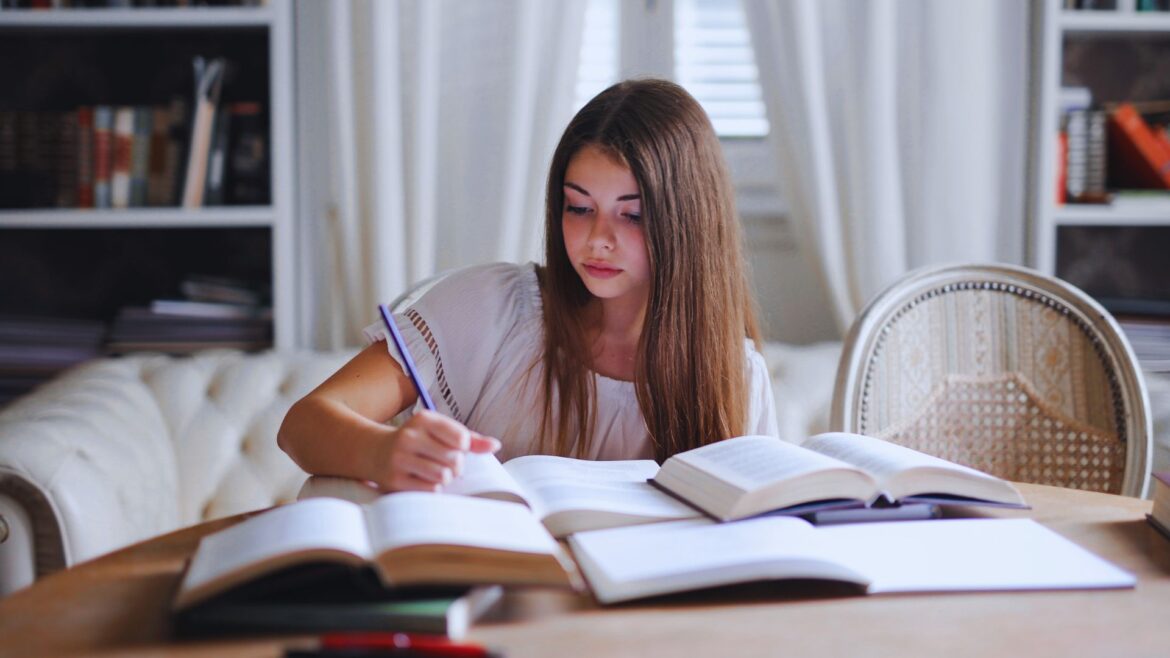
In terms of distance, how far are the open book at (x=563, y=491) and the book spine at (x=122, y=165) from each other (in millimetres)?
1276

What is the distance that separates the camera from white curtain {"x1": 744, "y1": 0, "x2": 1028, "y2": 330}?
6.97 feet

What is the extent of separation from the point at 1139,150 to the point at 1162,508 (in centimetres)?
145

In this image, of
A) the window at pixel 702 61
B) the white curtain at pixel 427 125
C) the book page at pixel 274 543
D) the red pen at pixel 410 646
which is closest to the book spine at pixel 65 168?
the white curtain at pixel 427 125

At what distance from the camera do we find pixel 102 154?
207 centimetres

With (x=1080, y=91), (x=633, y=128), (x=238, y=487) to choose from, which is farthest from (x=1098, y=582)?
(x=1080, y=91)

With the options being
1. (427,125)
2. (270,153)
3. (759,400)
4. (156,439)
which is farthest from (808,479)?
(270,153)

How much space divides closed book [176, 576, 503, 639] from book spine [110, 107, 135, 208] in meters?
1.62

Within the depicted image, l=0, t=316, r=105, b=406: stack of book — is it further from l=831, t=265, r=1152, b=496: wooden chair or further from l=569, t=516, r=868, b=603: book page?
l=569, t=516, r=868, b=603: book page

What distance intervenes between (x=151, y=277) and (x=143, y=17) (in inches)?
22.5

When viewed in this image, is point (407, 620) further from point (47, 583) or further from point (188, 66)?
point (188, 66)

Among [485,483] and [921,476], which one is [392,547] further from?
[921,476]

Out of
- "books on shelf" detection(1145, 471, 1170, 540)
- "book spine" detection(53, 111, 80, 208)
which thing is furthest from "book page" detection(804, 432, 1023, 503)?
"book spine" detection(53, 111, 80, 208)

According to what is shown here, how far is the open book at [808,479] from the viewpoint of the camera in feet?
2.87

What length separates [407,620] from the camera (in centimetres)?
63
